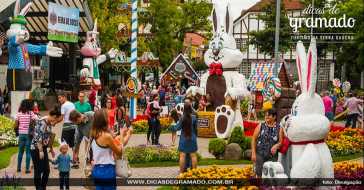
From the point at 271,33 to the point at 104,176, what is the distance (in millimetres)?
45579

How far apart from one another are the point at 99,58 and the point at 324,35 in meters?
23.2

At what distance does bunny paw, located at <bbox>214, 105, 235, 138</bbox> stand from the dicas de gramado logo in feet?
69.6

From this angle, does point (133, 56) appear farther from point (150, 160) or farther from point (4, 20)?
point (150, 160)

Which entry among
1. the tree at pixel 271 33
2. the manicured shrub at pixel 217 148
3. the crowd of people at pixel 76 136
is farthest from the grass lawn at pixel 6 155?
the tree at pixel 271 33

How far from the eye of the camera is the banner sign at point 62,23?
97.4 ft

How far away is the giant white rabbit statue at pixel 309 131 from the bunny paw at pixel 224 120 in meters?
10.5

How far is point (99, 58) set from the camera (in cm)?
2972

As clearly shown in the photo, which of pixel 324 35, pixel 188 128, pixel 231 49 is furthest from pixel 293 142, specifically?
pixel 324 35

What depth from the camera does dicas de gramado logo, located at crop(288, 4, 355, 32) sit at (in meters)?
41.9

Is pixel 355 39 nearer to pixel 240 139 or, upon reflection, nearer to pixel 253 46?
pixel 253 46

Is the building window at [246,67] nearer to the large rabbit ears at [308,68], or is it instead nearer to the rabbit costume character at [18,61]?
the rabbit costume character at [18,61]

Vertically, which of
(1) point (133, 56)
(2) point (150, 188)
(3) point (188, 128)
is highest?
(1) point (133, 56)

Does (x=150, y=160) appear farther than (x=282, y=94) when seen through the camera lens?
No

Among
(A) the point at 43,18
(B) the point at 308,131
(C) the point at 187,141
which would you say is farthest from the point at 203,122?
(A) the point at 43,18
